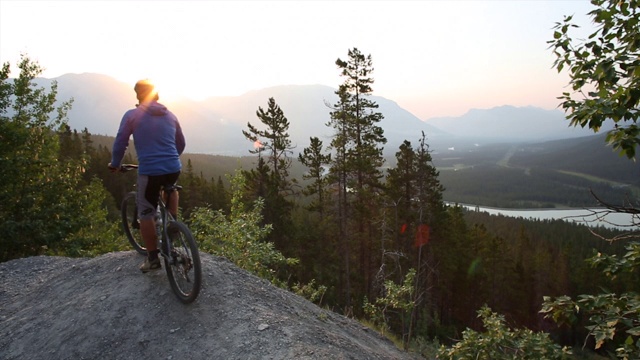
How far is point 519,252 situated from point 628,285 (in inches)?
548

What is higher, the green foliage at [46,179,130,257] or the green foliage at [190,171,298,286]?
the green foliage at [190,171,298,286]

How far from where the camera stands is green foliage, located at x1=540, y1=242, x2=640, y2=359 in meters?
3.70

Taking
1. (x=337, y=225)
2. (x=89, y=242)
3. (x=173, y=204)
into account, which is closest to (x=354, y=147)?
(x=337, y=225)

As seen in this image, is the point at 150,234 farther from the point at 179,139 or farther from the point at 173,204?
the point at 179,139

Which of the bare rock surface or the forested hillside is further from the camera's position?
the forested hillside

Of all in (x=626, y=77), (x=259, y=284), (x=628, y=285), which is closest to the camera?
(x=626, y=77)

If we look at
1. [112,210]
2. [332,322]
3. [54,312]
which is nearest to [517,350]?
[332,322]

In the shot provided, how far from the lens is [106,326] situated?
5008 millimetres

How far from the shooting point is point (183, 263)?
5.37 m

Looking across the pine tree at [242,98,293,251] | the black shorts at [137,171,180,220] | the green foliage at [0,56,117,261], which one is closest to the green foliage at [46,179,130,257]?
the green foliage at [0,56,117,261]

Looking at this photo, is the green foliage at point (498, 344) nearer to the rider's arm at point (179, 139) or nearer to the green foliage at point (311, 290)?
the green foliage at point (311, 290)

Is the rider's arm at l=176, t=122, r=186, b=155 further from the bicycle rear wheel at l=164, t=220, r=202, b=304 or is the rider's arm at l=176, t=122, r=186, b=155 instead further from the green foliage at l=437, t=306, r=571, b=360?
the green foliage at l=437, t=306, r=571, b=360

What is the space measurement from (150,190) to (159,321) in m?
1.94

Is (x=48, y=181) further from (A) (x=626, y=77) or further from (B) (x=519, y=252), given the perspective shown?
(B) (x=519, y=252)
